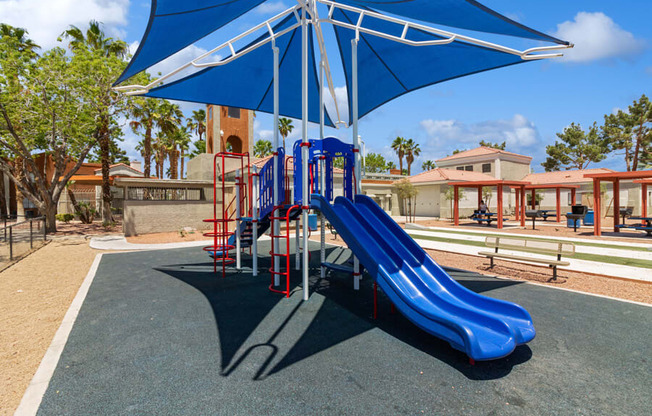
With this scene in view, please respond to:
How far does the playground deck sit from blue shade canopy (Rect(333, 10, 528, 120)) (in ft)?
18.4

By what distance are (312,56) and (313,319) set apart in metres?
8.81

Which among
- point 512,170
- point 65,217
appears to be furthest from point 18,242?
point 512,170

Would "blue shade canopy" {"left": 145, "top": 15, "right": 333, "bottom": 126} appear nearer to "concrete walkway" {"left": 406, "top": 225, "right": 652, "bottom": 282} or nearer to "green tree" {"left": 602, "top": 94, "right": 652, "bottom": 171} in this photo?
"concrete walkway" {"left": 406, "top": 225, "right": 652, "bottom": 282}

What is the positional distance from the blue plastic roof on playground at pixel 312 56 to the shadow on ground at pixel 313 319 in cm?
525

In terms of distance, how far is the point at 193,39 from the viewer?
6.07 meters

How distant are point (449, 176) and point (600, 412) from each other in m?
33.3

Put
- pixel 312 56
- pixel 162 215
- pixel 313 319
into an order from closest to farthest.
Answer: pixel 313 319 < pixel 312 56 < pixel 162 215

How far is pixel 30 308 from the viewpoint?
6.64 meters

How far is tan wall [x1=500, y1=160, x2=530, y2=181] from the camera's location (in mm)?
39969

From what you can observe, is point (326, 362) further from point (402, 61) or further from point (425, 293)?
point (402, 61)

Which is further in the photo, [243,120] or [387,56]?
[243,120]

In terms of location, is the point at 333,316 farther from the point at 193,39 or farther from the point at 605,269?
the point at 605,269

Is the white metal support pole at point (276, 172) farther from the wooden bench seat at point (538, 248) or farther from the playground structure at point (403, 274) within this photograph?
the wooden bench seat at point (538, 248)

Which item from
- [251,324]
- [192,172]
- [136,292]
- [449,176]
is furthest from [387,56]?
[449,176]
